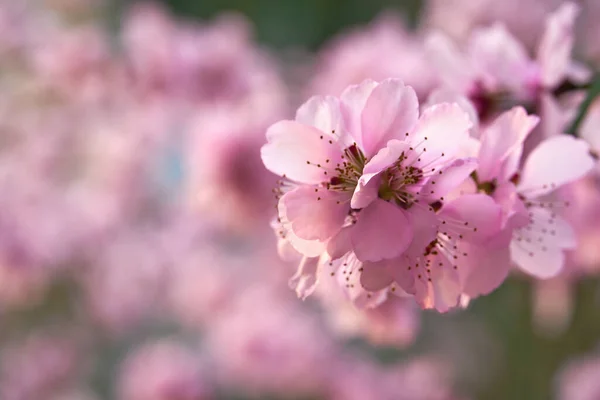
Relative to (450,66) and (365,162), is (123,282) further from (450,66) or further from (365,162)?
(365,162)

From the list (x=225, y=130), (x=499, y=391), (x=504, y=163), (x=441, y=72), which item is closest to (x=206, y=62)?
(x=225, y=130)

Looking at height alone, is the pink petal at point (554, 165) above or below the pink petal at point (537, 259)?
above

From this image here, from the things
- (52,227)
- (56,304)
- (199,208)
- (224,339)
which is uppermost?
(199,208)

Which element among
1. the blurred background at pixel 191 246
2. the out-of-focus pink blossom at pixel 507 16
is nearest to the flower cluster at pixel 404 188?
the blurred background at pixel 191 246

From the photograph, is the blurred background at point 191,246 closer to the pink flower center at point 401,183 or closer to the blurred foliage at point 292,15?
the pink flower center at point 401,183

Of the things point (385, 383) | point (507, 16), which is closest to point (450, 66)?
point (507, 16)

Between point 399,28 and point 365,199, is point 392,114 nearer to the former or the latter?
point 365,199
